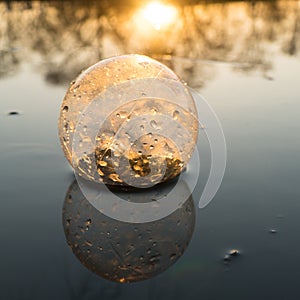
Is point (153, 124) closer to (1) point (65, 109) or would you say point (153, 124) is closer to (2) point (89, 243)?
(1) point (65, 109)

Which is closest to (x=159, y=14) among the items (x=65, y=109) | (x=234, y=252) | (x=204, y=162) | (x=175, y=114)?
(x=204, y=162)

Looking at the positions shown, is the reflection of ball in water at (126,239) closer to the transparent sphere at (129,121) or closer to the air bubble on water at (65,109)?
the transparent sphere at (129,121)

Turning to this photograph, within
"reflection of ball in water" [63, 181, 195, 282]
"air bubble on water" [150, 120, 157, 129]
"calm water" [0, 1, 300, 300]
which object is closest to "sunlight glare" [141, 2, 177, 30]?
"calm water" [0, 1, 300, 300]

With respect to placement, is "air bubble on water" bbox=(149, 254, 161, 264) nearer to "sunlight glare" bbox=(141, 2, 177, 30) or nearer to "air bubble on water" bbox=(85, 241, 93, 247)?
"air bubble on water" bbox=(85, 241, 93, 247)

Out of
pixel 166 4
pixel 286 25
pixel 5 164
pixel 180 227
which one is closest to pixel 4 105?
pixel 5 164

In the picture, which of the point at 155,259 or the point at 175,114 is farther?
the point at 175,114

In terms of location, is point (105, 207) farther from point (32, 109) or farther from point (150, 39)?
point (150, 39)

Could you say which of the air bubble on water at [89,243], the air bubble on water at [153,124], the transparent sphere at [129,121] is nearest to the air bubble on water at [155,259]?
the air bubble on water at [89,243]
